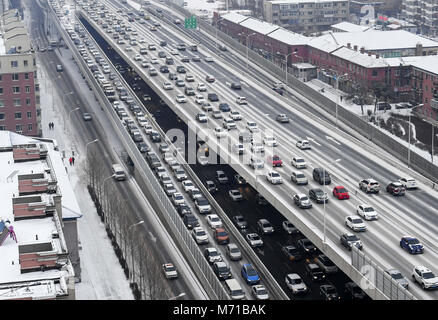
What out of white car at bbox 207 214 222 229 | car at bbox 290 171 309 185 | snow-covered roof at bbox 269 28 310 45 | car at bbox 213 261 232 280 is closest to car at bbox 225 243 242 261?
car at bbox 213 261 232 280

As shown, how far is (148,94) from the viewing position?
4929 inches

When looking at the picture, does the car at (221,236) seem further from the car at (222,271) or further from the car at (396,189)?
the car at (396,189)

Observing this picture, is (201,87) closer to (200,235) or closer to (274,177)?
(274,177)

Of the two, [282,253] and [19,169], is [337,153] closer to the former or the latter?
[282,253]

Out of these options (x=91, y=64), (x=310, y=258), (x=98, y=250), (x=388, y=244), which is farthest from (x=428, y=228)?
(x=91, y=64)

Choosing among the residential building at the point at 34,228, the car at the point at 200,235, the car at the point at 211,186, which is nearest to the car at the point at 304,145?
the car at the point at 211,186

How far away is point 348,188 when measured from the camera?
67750 millimetres

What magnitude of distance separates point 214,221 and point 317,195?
1100 cm

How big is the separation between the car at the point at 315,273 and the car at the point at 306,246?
3.89 meters

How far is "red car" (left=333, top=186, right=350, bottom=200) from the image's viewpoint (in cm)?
6400

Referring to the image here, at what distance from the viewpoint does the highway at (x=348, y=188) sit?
52906 millimetres

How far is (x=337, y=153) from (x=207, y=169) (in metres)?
15.4

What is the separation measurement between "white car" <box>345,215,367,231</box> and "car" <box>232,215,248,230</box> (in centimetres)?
1302

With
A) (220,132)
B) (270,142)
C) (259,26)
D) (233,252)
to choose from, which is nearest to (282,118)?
(220,132)
